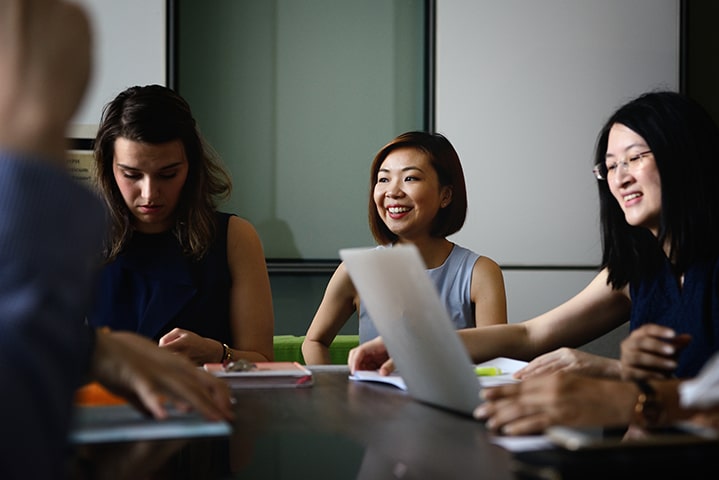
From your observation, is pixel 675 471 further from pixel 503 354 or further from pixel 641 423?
pixel 503 354

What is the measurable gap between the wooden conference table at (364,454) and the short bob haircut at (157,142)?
102cm

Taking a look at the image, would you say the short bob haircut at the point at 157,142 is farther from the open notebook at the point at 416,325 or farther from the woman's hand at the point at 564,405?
the woman's hand at the point at 564,405

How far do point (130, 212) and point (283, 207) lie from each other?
67.8 inches

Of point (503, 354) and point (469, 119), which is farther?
point (469, 119)

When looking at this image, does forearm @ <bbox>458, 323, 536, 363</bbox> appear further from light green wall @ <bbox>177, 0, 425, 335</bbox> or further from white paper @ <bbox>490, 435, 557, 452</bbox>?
light green wall @ <bbox>177, 0, 425, 335</bbox>

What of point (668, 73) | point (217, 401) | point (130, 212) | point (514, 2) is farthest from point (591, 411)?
point (668, 73)

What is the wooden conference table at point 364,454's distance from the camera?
0.58 metres

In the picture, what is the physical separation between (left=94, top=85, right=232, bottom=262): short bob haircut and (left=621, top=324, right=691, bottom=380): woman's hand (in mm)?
1200

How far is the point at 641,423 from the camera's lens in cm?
89

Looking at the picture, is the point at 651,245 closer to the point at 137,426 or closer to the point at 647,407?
the point at 647,407

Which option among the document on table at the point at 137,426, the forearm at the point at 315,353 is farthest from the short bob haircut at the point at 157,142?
the document on table at the point at 137,426

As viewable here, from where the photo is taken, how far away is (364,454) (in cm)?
83

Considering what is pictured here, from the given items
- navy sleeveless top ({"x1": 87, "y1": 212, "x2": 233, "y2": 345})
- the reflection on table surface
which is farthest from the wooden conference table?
navy sleeveless top ({"x1": 87, "y1": 212, "x2": 233, "y2": 345})

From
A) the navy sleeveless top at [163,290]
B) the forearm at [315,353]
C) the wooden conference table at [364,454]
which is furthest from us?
the forearm at [315,353]
